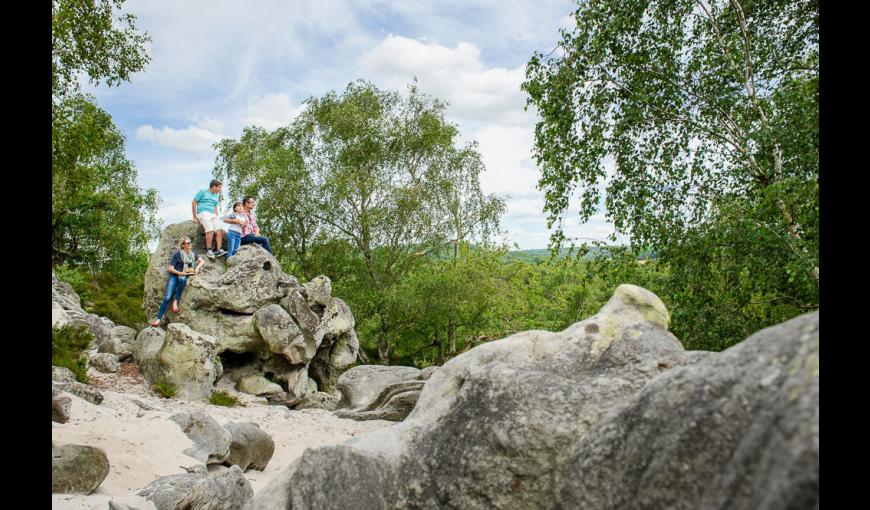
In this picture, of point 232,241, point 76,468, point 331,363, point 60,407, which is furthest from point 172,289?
point 76,468

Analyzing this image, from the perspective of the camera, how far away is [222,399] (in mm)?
16062

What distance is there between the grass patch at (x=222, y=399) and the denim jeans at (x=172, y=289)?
3369mm

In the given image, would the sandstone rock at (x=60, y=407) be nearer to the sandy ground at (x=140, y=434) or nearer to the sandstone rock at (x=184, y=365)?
the sandy ground at (x=140, y=434)

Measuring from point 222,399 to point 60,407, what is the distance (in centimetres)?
749

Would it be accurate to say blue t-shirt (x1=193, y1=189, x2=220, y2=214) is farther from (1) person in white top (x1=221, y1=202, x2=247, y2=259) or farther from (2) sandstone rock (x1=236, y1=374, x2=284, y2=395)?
(2) sandstone rock (x1=236, y1=374, x2=284, y2=395)

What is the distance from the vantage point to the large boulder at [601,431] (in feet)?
6.56

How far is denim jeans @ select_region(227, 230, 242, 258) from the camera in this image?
19688 mm

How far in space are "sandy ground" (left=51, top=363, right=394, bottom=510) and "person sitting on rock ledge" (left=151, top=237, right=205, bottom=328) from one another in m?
2.48

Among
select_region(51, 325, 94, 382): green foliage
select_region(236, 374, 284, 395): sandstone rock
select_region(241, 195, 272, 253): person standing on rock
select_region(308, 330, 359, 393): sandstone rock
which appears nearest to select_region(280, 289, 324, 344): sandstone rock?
select_region(236, 374, 284, 395): sandstone rock

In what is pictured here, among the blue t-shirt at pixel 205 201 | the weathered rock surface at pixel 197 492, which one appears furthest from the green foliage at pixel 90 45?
the weathered rock surface at pixel 197 492

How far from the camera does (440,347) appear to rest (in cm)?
3566
